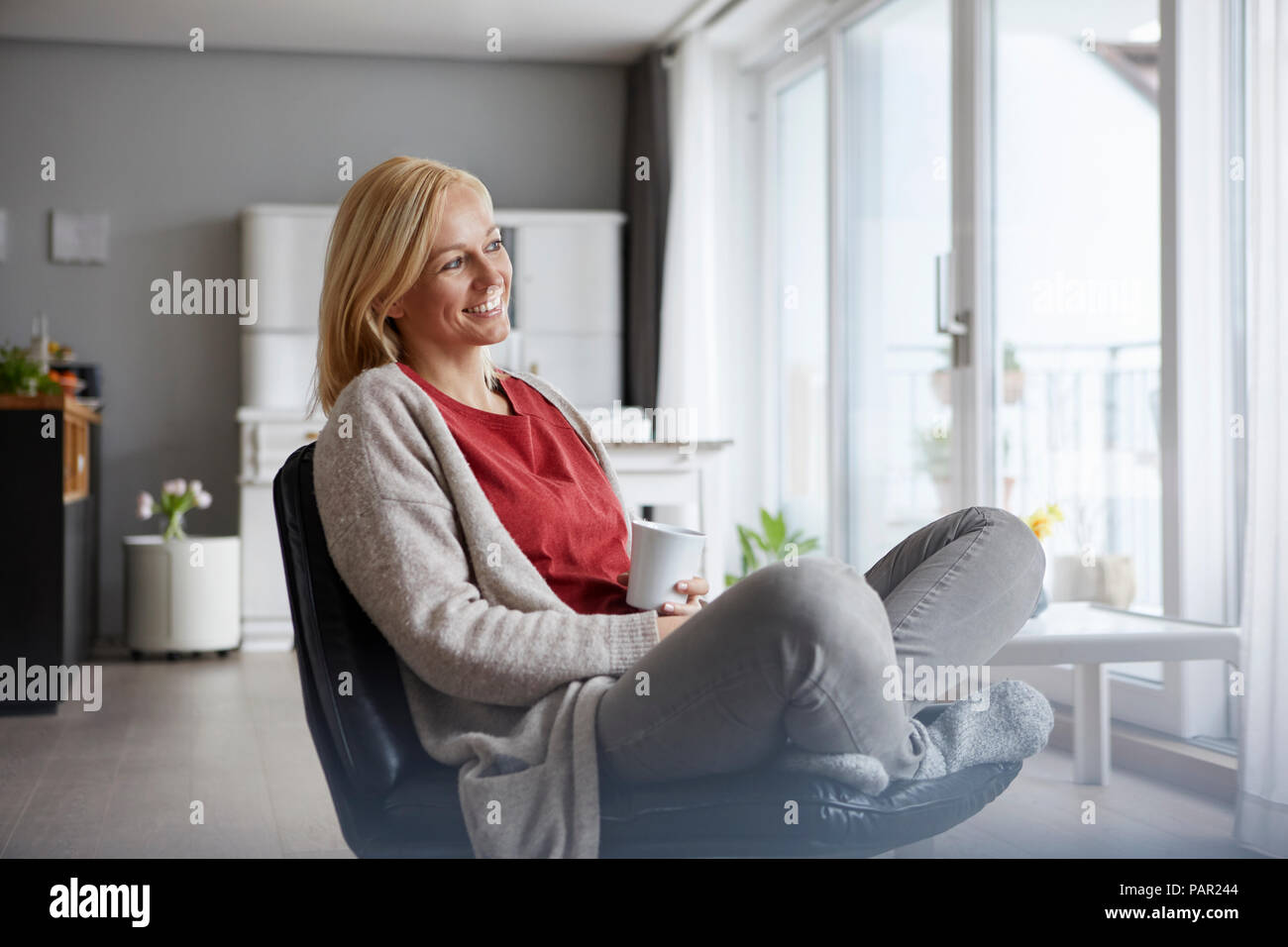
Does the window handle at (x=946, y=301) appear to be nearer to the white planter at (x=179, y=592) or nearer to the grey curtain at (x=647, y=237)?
the grey curtain at (x=647, y=237)

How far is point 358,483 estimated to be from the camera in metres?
1.43

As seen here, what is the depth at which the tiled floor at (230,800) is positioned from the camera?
8.06 feet

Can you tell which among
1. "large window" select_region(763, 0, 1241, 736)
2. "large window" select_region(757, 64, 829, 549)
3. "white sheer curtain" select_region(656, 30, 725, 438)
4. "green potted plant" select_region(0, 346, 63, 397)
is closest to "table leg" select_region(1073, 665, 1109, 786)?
"large window" select_region(763, 0, 1241, 736)

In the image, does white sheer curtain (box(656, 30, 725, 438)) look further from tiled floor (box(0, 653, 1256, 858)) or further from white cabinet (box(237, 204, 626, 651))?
tiled floor (box(0, 653, 1256, 858))

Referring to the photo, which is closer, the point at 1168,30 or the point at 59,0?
the point at 1168,30

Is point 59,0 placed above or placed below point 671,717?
above

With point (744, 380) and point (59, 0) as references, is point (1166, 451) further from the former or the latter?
point (59, 0)

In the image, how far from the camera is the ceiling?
17.7 feet

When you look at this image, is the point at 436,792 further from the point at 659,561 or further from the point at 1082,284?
the point at 1082,284

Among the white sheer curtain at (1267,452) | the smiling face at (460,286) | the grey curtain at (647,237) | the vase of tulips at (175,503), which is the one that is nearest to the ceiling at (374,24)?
the grey curtain at (647,237)

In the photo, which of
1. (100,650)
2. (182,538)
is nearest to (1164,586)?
(182,538)

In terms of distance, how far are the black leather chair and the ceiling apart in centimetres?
440

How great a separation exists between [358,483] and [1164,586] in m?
2.38

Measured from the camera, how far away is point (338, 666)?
1405mm
